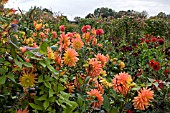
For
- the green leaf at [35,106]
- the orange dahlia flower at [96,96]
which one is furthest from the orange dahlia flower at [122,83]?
the green leaf at [35,106]

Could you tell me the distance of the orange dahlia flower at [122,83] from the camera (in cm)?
155

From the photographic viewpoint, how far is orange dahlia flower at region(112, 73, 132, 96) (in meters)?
1.55

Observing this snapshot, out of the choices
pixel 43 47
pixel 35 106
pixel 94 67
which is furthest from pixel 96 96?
pixel 43 47

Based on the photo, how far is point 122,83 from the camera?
5.11 feet

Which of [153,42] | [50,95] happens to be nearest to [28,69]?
[50,95]

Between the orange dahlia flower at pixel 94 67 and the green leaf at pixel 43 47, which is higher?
the green leaf at pixel 43 47

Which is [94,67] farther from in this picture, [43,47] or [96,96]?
[43,47]

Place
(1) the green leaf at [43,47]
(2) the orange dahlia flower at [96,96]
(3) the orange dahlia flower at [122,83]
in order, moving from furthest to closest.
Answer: (2) the orange dahlia flower at [96,96] → (3) the orange dahlia flower at [122,83] → (1) the green leaf at [43,47]

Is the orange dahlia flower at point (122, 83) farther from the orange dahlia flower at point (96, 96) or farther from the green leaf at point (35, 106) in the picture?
the green leaf at point (35, 106)

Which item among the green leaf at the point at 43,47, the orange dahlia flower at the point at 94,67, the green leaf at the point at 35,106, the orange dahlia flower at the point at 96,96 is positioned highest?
the green leaf at the point at 43,47

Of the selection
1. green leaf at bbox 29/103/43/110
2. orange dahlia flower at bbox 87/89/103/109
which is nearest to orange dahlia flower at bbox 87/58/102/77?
orange dahlia flower at bbox 87/89/103/109

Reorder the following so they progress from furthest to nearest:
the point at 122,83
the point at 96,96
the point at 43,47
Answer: the point at 96,96 → the point at 122,83 → the point at 43,47

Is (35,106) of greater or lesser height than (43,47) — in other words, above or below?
below

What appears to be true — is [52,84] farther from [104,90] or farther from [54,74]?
[104,90]
